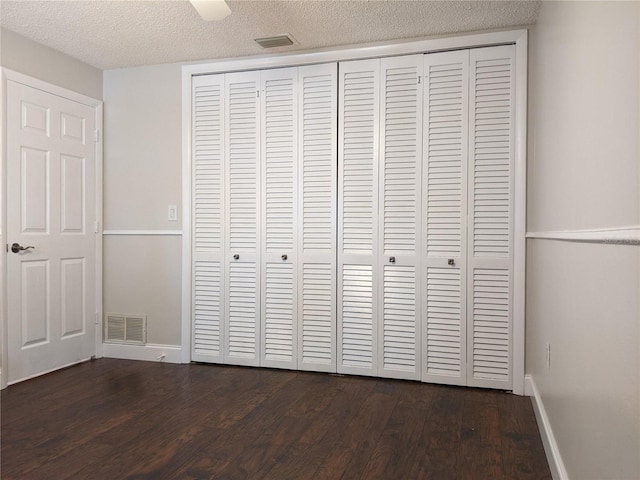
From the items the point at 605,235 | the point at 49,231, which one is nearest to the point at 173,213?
the point at 49,231

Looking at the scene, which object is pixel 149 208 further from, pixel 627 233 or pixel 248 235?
pixel 627 233

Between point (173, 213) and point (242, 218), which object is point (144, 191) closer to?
point (173, 213)

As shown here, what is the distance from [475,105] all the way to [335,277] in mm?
1467

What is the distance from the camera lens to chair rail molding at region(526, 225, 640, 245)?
0.92 metres

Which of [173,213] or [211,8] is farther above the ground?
[211,8]

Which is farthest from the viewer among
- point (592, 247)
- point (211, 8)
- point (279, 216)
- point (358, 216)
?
point (279, 216)

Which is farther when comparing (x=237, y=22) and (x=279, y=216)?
(x=279, y=216)

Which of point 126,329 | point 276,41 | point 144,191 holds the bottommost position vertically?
point 126,329

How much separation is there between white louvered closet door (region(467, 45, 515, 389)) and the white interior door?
2862mm

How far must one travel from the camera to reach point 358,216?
341 cm

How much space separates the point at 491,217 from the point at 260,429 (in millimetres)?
1891

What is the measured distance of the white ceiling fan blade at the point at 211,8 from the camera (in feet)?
8.00

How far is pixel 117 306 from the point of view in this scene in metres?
3.96

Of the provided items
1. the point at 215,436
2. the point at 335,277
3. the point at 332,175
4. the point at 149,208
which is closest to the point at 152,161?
the point at 149,208
